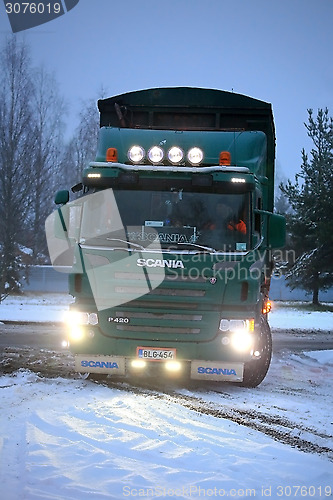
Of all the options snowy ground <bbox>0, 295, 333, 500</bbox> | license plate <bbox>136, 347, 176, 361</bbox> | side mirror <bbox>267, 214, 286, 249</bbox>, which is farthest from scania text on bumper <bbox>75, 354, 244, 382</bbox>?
side mirror <bbox>267, 214, 286, 249</bbox>

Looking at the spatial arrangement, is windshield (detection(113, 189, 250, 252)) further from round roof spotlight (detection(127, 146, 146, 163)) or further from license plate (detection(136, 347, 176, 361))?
license plate (detection(136, 347, 176, 361))

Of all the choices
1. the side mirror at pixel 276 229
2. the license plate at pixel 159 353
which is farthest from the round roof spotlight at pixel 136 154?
the license plate at pixel 159 353

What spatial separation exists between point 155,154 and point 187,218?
1.16 meters

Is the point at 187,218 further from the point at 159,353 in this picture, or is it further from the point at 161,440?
the point at 161,440

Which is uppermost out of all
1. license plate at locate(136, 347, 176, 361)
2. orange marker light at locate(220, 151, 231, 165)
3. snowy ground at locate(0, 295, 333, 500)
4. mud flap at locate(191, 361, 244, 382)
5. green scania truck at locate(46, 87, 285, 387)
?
orange marker light at locate(220, 151, 231, 165)

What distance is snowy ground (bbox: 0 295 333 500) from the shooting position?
14.7 feet

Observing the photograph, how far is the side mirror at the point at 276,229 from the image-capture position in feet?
28.2

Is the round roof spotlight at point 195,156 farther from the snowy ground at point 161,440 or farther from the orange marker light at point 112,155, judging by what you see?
the snowy ground at point 161,440

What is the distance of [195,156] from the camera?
8461 millimetres

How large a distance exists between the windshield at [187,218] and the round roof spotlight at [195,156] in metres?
0.57

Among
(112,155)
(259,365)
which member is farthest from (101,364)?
(112,155)

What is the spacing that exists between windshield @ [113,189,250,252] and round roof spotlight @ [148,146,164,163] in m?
0.56

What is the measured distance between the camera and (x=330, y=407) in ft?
24.5

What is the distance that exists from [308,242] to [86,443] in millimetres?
29495
